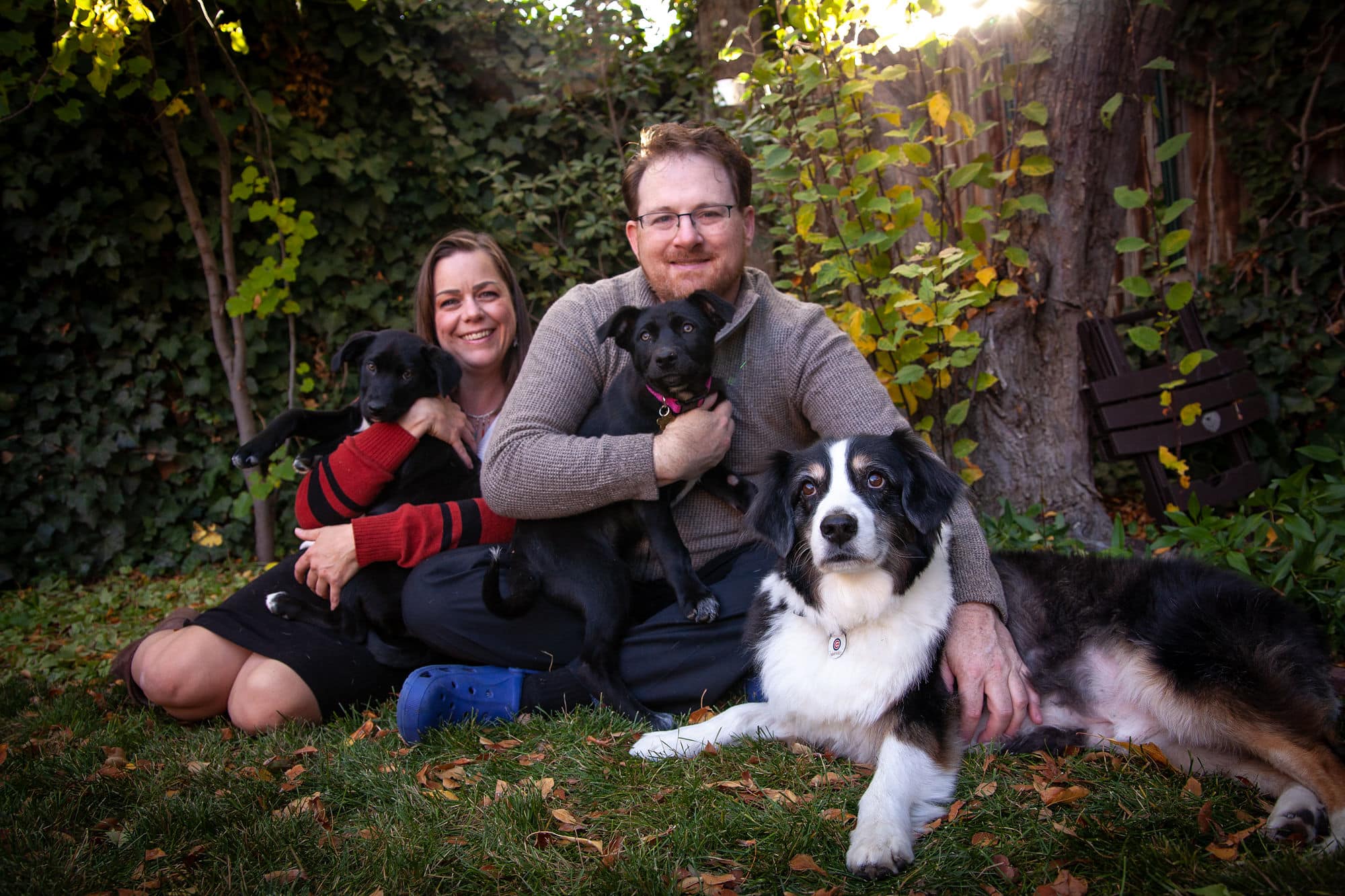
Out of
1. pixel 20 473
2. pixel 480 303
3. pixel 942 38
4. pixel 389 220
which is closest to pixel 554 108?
pixel 389 220

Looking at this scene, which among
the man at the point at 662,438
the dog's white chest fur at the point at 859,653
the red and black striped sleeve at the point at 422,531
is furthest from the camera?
the red and black striped sleeve at the point at 422,531

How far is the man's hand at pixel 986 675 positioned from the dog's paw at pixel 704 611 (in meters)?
0.73

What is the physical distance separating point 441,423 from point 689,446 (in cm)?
115

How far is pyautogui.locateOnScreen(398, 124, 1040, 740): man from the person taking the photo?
8.39 feet

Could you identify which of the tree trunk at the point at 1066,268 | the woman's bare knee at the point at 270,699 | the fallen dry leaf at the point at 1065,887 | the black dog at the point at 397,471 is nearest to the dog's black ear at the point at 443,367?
the black dog at the point at 397,471

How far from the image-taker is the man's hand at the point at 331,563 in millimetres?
2865

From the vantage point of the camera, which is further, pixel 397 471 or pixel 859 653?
pixel 397 471

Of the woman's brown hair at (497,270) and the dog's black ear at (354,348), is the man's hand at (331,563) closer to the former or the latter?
the dog's black ear at (354,348)

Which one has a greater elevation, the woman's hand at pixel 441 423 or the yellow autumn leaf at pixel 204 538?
the woman's hand at pixel 441 423

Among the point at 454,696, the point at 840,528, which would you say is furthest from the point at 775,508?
the point at 454,696

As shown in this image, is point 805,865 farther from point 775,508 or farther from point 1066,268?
point 1066,268

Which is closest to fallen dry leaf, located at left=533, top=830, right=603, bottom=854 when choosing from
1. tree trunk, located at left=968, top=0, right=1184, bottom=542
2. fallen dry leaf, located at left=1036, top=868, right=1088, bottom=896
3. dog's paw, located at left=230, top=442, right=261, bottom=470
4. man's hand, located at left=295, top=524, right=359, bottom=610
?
fallen dry leaf, located at left=1036, top=868, right=1088, bottom=896

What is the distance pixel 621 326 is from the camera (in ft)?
9.22

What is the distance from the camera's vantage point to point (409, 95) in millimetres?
5438
